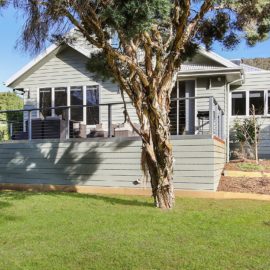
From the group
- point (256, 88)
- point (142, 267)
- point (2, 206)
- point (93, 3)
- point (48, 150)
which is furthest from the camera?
point (256, 88)

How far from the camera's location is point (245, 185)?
31.4 feet

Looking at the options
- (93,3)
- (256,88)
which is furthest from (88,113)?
(93,3)

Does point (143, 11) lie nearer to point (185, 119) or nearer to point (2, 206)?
point (2, 206)

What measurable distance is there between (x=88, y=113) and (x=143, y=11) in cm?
967

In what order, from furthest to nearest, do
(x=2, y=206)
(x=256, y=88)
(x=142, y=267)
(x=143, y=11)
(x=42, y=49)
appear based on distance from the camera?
(x=256, y=88), (x=2, y=206), (x=42, y=49), (x=143, y=11), (x=142, y=267)

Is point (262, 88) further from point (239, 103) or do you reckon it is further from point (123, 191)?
point (123, 191)

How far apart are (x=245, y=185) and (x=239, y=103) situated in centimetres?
646

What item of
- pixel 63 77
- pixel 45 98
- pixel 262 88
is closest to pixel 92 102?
pixel 63 77

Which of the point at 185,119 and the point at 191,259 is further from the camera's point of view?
the point at 185,119

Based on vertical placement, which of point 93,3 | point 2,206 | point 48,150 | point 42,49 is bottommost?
point 2,206

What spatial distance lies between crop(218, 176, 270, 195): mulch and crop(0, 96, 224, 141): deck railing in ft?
4.09

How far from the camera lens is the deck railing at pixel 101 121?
1086 cm

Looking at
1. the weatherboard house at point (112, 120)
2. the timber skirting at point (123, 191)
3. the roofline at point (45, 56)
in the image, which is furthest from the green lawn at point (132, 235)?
the roofline at point (45, 56)

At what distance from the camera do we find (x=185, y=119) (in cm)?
1410
